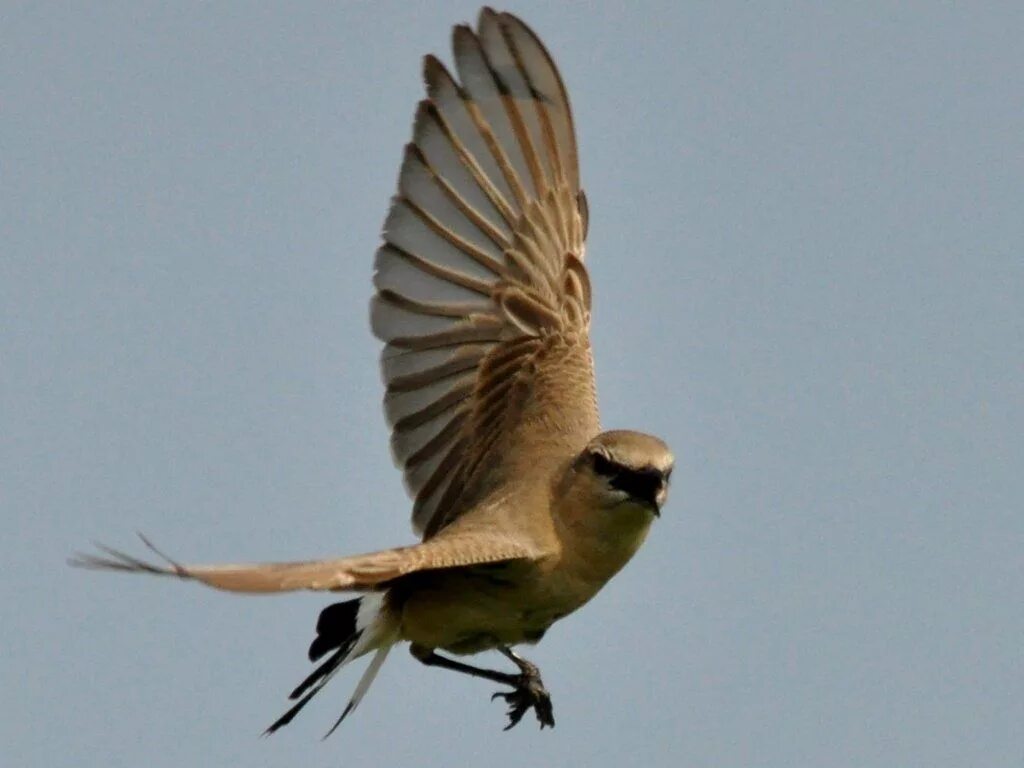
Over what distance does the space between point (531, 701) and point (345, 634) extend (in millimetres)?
1378

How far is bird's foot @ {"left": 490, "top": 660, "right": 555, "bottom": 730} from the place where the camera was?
10.1 m

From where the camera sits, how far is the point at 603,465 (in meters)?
9.12

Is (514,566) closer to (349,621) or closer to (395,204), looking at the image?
(349,621)

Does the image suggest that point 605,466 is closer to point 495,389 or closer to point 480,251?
point 495,389

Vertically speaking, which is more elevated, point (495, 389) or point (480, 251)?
point (480, 251)

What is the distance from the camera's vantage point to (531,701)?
1009cm

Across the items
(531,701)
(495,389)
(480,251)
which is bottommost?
(531,701)

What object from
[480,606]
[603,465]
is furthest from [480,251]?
[480,606]

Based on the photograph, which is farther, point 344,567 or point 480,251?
point 480,251

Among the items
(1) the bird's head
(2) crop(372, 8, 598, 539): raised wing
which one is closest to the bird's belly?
(1) the bird's head

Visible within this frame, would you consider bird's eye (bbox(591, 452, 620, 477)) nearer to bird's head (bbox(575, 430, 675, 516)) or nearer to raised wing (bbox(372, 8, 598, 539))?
bird's head (bbox(575, 430, 675, 516))

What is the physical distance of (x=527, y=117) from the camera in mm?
11039

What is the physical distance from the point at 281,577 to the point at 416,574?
1946 millimetres

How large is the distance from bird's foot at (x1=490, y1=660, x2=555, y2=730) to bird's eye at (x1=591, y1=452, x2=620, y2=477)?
56.4 inches
